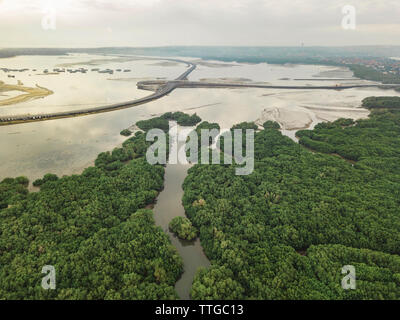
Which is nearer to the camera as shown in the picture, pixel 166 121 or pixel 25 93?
pixel 166 121

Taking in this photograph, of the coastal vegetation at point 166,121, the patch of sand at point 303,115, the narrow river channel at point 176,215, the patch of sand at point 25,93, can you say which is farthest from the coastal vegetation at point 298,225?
the patch of sand at point 25,93

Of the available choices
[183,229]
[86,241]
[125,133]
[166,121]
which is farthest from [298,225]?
[166,121]

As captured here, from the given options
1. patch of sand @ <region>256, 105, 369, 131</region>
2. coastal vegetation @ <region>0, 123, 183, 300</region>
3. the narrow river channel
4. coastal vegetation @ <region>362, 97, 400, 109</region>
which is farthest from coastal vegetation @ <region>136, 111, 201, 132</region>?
coastal vegetation @ <region>362, 97, 400, 109</region>

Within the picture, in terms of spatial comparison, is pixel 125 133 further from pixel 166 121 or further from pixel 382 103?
pixel 382 103

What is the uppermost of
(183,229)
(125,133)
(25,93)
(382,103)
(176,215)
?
(25,93)

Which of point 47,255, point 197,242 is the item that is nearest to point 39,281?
point 47,255

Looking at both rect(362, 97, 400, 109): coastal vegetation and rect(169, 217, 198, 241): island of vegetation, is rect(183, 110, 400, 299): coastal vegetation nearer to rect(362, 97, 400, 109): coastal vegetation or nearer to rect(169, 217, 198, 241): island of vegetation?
rect(169, 217, 198, 241): island of vegetation

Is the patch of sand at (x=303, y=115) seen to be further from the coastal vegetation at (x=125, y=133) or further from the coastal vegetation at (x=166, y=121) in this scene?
the coastal vegetation at (x=125, y=133)
